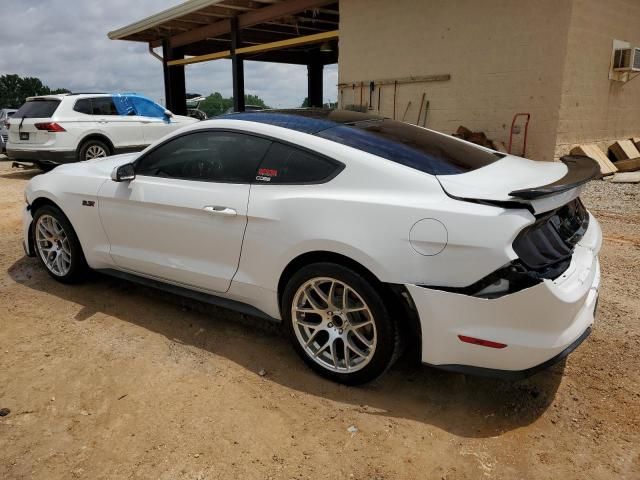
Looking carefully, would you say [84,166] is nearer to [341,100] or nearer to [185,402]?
[185,402]

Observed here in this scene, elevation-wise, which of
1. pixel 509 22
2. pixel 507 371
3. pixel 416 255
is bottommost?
pixel 507 371

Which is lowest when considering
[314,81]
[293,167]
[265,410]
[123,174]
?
[265,410]

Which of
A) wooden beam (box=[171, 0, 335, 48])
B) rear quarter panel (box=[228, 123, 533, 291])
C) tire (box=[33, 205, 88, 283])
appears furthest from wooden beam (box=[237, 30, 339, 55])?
rear quarter panel (box=[228, 123, 533, 291])

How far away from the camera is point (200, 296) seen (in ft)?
11.4

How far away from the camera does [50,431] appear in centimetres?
256

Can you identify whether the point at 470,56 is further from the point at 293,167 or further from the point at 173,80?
the point at 173,80

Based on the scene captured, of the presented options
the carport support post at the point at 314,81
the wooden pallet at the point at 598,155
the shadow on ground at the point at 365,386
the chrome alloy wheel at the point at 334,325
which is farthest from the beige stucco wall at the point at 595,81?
the carport support post at the point at 314,81

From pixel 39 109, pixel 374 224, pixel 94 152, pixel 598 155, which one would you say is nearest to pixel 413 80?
pixel 598 155

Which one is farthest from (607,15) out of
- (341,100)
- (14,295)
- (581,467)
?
(14,295)

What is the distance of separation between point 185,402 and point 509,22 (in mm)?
8422

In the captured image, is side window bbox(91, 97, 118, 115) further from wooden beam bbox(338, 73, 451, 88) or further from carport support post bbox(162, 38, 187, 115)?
carport support post bbox(162, 38, 187, 115)

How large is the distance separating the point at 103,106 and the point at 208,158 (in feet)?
27.8

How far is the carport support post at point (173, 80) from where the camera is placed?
1778cm

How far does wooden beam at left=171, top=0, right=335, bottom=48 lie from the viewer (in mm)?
12102
